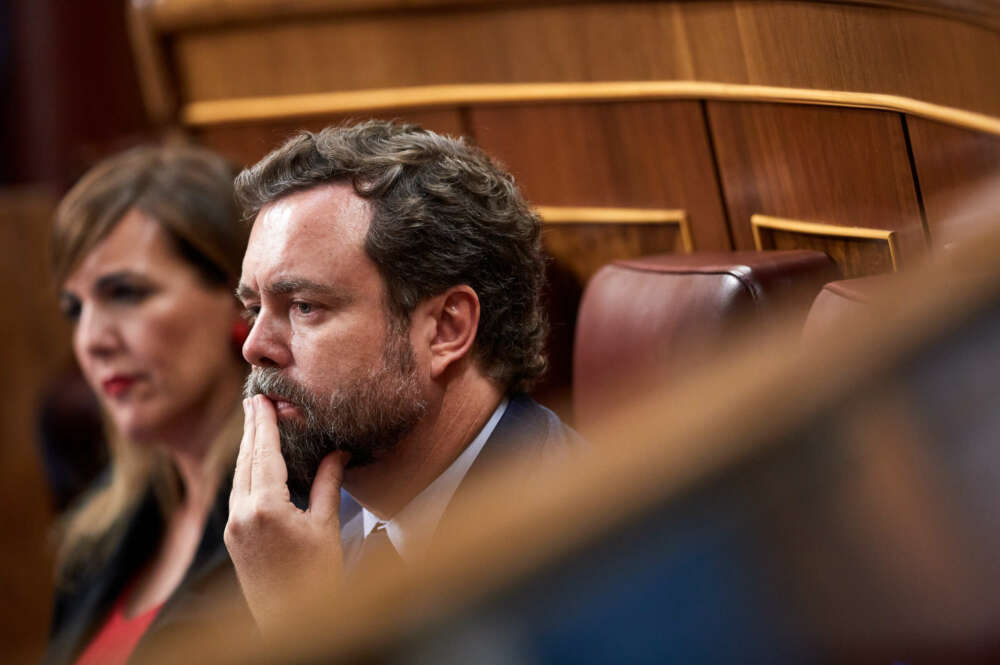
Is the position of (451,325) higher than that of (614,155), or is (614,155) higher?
(614,155)

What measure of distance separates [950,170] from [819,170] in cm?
8

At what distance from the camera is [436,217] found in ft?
1.97

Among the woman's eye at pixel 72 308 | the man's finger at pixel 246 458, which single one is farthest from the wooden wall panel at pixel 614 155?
the woman's eye at pixel 72 308

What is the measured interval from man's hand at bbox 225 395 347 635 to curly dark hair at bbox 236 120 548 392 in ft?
0.29

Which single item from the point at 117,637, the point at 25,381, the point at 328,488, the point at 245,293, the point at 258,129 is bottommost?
the point at 117,637

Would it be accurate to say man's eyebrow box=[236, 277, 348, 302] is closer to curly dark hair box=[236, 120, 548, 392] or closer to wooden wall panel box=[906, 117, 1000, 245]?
curly dark hair box=[236, 120, 548, 392]

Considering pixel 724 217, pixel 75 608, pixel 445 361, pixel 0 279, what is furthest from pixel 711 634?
pixel 0 279

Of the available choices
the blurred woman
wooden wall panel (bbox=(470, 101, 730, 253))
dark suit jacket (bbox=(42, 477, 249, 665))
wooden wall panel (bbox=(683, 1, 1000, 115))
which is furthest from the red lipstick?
wooden wall panel (bbox=(683, 1, 1000, 115))

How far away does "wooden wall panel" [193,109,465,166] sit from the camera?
3.36 ft

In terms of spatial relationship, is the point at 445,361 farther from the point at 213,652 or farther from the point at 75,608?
the point at 75,608

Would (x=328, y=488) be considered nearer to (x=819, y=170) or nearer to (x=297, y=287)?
(x=297, y=287)

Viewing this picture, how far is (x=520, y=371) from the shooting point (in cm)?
64

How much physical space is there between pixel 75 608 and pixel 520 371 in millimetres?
629

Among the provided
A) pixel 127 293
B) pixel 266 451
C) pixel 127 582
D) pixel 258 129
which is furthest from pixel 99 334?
pixel 266 451
